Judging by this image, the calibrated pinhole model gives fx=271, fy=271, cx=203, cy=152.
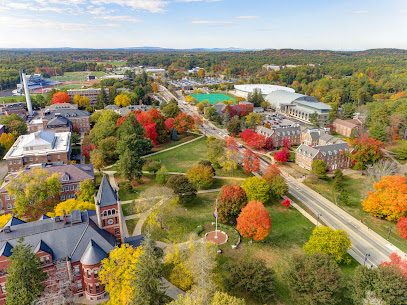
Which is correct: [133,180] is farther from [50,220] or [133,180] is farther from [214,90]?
[214,90]

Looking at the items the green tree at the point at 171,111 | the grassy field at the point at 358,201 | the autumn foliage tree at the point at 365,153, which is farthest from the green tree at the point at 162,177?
the green tree at the point at 171,111

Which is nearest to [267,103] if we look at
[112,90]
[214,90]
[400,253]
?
[214,90]

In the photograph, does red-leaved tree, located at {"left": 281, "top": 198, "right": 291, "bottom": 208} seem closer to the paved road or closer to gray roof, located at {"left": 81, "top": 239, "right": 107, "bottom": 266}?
the paved road

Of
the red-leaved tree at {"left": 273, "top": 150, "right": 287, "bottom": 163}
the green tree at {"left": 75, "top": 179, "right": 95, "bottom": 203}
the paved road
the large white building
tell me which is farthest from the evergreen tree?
the large white building

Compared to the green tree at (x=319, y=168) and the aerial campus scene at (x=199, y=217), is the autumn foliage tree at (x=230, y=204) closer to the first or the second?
the aerial campus scene at (x=199, y=217)

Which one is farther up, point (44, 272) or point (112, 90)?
point (112, 90)
